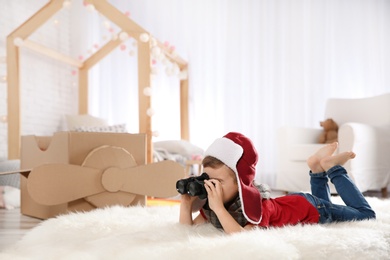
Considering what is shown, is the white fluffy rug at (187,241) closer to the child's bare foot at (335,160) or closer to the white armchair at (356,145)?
the child's bare foot at (335,160)

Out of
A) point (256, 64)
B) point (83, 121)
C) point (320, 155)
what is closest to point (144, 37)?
point (83, 121)

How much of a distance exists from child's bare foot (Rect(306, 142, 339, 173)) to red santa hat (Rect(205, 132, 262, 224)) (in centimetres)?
37

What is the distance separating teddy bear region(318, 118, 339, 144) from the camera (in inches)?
144

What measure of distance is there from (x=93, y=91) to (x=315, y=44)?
2350 millimetres

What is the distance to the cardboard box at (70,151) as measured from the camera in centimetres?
215

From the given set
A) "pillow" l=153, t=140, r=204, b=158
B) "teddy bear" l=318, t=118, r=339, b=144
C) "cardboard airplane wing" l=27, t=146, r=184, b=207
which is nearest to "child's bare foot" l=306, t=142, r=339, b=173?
"cardboard airplane wing" l=27, t=146, r=184, b=207

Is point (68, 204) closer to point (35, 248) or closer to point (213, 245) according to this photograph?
point (35, 248)

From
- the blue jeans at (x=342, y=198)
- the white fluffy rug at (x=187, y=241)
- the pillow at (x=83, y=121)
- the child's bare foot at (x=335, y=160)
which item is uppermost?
the pillow at (x=83, y=121)

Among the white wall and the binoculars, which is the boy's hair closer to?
the binoculars

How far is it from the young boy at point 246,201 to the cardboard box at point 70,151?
806mm

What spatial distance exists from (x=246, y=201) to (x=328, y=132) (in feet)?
8.41

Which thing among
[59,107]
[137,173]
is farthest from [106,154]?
[59,107]

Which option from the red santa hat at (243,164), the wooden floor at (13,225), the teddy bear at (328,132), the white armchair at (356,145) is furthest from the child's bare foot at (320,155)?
the teddy bear at (328,132)

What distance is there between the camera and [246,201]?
1.31 m
